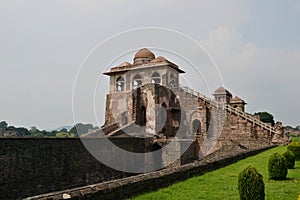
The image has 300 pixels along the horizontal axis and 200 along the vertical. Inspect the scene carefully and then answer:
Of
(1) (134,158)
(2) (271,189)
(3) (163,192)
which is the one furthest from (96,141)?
(2) (271,189)

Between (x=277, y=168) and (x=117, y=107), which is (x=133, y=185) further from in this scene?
(x=117, y=107)

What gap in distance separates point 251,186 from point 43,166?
28.7 feet

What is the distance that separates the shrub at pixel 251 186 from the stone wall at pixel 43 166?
27.1 feet

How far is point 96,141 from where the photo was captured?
15062mm

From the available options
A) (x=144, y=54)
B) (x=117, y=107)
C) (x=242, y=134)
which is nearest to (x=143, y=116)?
(x=117, y=107)

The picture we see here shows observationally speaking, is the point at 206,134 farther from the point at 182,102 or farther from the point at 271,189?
the point at 271,189

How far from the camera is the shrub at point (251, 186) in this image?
5867 mm

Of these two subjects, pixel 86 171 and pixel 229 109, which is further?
pixel 229 109

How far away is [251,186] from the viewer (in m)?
5.89

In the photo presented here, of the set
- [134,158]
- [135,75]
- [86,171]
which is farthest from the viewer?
[135,75]

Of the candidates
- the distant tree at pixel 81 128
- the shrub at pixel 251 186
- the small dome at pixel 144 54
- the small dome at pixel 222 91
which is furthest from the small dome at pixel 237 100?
the shrub at pixel 251 186

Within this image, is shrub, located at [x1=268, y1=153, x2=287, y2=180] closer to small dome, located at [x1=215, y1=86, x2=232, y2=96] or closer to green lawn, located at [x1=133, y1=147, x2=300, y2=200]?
green lawn, located at [x1=133, y1=147, x2=300, y2=200]

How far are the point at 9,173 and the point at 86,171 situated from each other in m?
4.11

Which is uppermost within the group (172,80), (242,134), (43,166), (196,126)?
(172,80)
